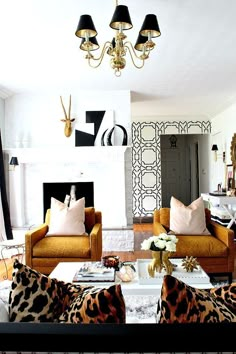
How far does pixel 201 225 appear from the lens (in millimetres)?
3764

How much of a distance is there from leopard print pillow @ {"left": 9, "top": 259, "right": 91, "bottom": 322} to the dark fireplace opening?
3.95 m

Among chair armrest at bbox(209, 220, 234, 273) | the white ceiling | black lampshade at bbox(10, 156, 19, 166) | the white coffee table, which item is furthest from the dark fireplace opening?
the white coffee table

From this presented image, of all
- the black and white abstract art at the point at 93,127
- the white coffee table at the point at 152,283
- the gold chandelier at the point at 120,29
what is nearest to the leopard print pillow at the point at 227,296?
the white coffee table at the point at 152,283

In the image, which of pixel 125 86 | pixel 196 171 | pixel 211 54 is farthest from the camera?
pixel 196 171

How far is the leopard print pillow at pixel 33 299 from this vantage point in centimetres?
126

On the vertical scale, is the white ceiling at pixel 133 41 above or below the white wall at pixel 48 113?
above

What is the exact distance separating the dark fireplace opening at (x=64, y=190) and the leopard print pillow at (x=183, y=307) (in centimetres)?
421

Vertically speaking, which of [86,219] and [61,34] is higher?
[61,34]

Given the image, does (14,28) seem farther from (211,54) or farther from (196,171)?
(196,171)

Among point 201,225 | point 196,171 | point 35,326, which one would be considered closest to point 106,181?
point 201,225

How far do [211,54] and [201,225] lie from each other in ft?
6.82

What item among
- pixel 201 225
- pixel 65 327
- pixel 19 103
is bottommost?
pixel 201 225

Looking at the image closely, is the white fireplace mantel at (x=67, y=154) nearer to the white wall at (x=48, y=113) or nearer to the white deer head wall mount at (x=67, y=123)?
the white wall at (x=48, y=113)

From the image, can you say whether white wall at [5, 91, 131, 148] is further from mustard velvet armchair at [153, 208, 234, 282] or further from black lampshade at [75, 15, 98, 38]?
black lampshade at [75, 15, 98, 38]
